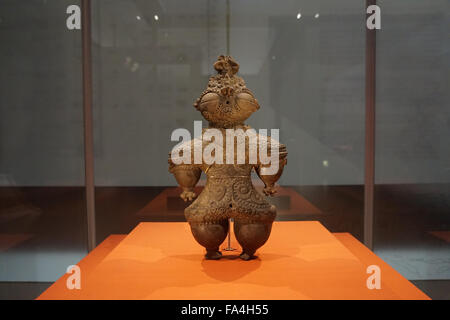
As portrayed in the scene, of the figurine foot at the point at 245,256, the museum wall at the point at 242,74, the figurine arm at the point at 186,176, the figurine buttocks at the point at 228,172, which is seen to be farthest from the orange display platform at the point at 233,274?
the museum wall at the point at 242,74

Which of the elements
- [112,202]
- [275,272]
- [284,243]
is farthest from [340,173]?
[112,202]

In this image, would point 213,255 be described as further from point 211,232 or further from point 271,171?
point 271,171

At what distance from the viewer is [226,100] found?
2031 mm

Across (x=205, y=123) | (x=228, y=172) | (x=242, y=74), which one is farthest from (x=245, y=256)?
(x=242, y=74)

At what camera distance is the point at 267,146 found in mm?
2029

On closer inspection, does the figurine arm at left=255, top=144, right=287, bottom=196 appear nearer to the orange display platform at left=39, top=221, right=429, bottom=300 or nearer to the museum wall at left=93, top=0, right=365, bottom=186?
the orange display platform at left=39, top=221, right=429, bottom=300

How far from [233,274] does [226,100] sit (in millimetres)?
909

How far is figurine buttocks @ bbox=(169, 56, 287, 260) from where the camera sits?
199 cm

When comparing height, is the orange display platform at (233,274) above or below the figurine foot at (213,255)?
below

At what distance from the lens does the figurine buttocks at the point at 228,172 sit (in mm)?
1991

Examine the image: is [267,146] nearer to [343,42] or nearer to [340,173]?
[340,173]

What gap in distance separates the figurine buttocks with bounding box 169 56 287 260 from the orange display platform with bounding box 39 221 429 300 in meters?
0.19

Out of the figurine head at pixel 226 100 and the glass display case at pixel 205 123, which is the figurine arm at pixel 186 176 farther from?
the glass display case at pixel 205 123
